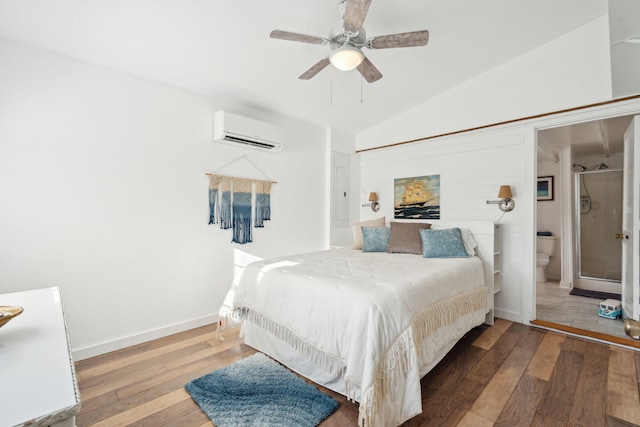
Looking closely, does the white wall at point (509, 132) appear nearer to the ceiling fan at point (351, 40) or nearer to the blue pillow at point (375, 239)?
the blue pillow at point (375, 239)

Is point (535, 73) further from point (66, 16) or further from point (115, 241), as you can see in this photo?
point (115, 241)

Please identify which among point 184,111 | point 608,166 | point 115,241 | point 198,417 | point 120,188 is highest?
point 184,111

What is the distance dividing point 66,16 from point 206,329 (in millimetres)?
2752

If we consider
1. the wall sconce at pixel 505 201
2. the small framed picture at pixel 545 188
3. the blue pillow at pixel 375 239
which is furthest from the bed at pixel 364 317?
the small framed picture at pixel 545 188

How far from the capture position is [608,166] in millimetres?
4586

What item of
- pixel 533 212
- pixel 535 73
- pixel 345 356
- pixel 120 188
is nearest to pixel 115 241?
pixel 120 188

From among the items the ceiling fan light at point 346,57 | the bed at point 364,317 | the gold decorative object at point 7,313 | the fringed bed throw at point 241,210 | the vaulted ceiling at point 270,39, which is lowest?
the bed at point 364,317

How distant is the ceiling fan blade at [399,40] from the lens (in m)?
1.95

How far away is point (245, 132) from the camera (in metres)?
3.20

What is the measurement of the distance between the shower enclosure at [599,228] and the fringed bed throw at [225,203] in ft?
16.4

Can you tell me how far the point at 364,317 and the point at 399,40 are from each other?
5.90 feet

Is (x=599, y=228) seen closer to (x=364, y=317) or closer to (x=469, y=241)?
(x=469, y=241)

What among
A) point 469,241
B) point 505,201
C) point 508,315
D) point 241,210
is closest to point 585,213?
point 505,201

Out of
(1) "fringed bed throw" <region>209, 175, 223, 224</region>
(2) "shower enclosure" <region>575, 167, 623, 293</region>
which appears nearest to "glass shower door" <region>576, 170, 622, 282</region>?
(2) "shower enclosure" <region>575, 167, 623, 293</region>
